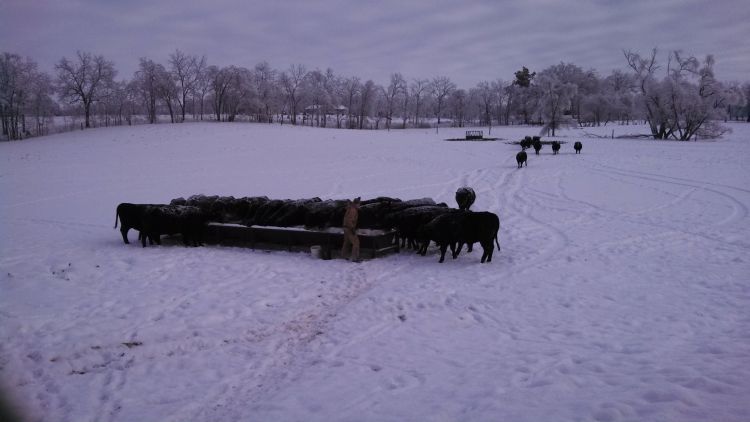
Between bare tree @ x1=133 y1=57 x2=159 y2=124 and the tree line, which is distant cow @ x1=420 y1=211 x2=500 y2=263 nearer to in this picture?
the tree line

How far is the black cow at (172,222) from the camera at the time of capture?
1120cm

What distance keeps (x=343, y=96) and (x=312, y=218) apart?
96.2 metres

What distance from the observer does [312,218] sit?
37.0 ft

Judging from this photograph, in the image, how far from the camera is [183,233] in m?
11.4

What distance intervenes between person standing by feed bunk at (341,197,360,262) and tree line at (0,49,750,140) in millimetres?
36260

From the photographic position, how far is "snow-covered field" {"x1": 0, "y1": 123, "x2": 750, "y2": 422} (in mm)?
4629

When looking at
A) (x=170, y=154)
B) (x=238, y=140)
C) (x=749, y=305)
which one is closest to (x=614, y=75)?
(x=238, y=140)

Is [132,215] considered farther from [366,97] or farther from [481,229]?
[366,97]

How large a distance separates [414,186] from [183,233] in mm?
11302

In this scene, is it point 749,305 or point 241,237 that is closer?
point 749,305

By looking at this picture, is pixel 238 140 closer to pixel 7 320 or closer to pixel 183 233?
pixel 183 233

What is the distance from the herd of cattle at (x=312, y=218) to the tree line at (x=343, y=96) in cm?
3220

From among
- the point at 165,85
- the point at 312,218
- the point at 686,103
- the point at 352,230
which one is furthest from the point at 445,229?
the point at 165,85

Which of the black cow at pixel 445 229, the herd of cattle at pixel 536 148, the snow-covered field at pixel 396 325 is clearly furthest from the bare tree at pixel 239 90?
the black cow at pixel 445 229
